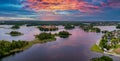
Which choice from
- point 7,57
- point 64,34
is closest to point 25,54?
point 7,57

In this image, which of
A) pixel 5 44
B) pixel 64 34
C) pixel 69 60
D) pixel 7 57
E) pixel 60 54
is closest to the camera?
pixel 69 60

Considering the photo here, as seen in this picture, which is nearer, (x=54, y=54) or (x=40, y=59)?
(x=40, y=59)

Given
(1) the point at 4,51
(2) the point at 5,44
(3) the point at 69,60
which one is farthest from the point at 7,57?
(3) the point at 69,60

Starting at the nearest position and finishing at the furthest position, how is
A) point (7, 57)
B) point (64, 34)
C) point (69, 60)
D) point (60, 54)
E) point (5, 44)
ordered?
point (69, 60) → point (7, 57) → point (60, 54) → point (5, 44) → point (64, 34)

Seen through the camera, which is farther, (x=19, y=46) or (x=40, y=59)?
(x=19, y=46)

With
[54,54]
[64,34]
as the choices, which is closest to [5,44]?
[54,54]

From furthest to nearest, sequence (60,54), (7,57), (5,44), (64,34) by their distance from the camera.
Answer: (64,34)
(5,44)
(60,54)
(7,57)

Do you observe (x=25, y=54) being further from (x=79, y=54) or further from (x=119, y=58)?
(x=119, y=58)

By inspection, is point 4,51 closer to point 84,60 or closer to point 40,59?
point 40,59
